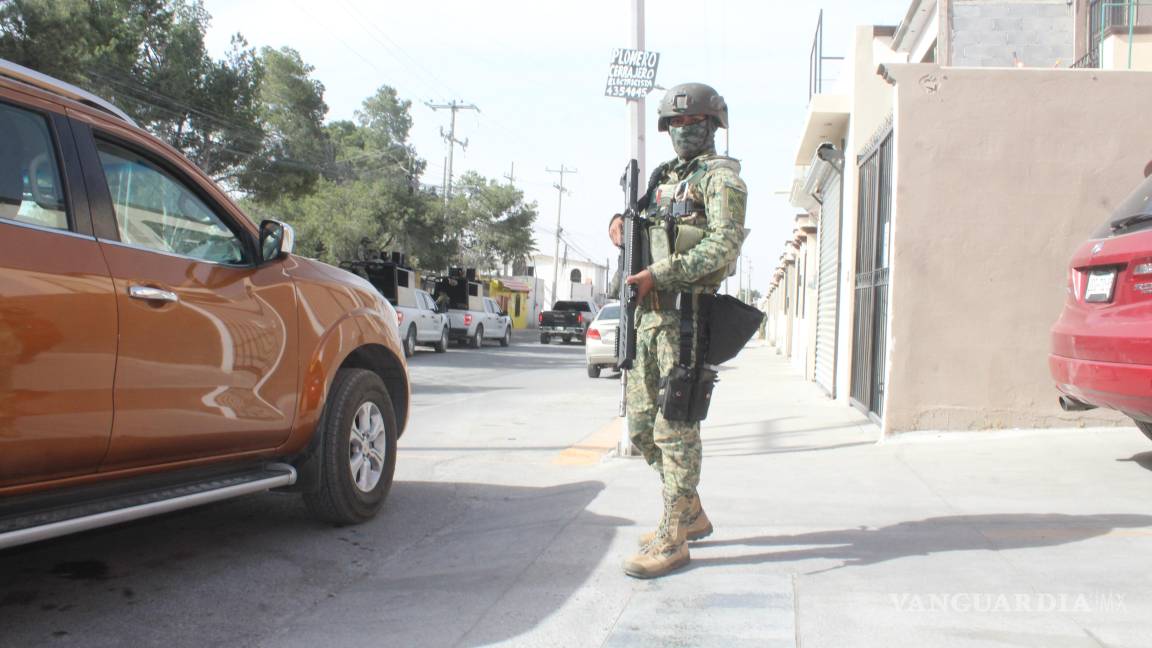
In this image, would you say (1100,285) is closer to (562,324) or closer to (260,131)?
(260,131)

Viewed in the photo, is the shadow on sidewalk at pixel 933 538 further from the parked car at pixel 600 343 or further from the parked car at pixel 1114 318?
the parked car at pixel 600 343

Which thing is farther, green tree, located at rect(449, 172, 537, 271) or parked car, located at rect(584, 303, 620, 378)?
green tree, located at rect(449, 172, 537, 271)

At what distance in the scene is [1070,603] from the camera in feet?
10.9

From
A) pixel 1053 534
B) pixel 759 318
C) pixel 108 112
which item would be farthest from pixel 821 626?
pixel 108 112

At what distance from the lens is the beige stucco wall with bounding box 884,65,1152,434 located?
679 cm

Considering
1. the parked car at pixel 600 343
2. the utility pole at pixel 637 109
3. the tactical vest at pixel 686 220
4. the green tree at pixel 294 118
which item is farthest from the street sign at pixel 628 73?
the green tree at pixel 294 118

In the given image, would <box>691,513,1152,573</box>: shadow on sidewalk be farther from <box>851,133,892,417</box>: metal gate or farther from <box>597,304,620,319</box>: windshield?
<box>597,304,620,319</box>: windshield

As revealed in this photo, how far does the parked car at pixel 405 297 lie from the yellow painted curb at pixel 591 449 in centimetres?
1337

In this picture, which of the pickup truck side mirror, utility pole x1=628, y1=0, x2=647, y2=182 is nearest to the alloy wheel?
the pickup truck side mirror

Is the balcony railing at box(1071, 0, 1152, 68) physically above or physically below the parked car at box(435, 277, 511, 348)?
above

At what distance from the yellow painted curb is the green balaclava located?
3240 mm

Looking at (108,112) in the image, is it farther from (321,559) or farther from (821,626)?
(821,626)

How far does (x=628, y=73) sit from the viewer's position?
23.3ft

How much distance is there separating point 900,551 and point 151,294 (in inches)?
129
